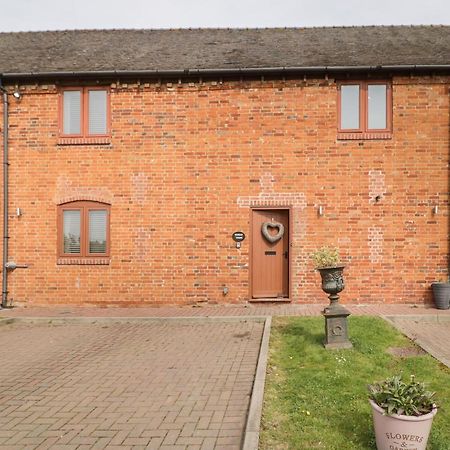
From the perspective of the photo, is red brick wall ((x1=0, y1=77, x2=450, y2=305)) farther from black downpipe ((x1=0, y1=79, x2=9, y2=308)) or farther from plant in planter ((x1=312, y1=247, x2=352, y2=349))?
plant in planter ((x1=312, y1=247, x2=352, y2=349))

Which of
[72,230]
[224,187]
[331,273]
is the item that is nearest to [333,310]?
[331,273]

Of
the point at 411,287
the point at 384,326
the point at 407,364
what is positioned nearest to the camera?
the point at 407,364

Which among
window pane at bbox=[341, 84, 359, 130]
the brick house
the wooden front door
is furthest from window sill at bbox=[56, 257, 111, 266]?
window pane at bbox=[341, 84, 359, 130]

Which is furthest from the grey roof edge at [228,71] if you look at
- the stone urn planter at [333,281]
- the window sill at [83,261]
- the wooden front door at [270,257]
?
the stone urn planter at [333,281]

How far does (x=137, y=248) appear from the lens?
11414 mm

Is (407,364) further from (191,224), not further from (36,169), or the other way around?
(36,169)

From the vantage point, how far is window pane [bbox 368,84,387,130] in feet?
36.6

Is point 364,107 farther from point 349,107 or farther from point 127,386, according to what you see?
point 127,386

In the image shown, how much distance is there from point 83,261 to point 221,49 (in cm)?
700

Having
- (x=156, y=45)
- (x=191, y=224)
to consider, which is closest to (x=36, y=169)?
(x=191, y=224)

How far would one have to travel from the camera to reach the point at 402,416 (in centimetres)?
338

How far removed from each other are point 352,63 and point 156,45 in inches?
232

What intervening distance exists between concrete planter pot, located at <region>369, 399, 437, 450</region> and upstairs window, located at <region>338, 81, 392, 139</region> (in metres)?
8.69

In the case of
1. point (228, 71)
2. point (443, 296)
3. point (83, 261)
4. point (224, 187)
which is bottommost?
point (443, 296)
